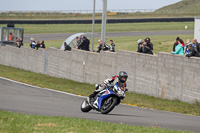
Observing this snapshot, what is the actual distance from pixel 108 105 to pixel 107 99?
0.72 feet

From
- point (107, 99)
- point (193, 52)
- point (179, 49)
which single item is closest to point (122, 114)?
point (107, 99)

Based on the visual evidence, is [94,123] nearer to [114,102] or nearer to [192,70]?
[114,102]

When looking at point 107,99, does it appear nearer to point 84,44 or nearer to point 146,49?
point 146,49

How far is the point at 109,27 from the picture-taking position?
62188 millimetres

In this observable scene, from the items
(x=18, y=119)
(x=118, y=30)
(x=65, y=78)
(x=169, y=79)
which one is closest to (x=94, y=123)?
(x=18, y=119)

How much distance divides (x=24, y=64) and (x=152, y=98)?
17340 millimetres

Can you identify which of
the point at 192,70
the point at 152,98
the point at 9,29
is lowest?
the point at 152,98

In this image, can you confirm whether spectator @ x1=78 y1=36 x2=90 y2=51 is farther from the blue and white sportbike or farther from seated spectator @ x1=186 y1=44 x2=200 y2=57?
the blue and white sportbike

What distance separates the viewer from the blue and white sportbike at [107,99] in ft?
38.9

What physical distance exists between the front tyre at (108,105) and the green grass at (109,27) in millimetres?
45054

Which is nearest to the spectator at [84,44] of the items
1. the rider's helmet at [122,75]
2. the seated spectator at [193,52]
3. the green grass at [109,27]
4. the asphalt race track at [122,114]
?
the asphalt race track at [122,114]

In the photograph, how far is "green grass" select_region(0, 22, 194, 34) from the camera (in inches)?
2302

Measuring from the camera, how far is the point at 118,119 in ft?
38.6

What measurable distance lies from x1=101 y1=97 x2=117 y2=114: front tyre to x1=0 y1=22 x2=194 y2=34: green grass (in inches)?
1774
